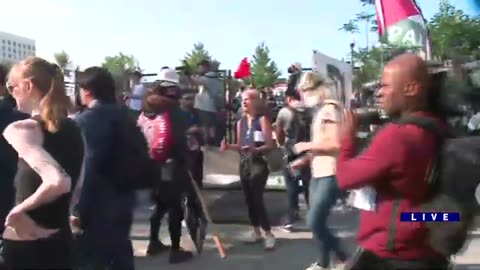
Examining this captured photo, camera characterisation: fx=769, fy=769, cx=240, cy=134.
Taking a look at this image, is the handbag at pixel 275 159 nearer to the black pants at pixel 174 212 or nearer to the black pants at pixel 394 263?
the black pants at pixel 174 212

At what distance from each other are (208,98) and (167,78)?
5.22 meters

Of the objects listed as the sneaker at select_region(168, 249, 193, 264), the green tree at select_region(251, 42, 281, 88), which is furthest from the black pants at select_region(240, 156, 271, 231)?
the green tree at select_region(251, 42, 281, 88)

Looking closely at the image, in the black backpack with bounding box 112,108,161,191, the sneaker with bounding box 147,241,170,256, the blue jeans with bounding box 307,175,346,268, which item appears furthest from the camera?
the sneaker with bounding box 147,241,170,256

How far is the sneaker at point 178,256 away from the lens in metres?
6.89

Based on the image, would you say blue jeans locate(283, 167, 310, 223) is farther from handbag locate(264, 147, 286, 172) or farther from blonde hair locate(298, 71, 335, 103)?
blonde hair locate(298, 71, 335, 103)

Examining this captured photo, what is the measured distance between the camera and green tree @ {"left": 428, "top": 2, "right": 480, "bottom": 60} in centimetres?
1104

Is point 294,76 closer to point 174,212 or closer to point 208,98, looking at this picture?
point 208,98

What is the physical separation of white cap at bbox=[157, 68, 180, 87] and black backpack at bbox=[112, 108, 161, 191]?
233 cm

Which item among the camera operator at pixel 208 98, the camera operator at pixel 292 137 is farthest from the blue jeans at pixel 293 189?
the camera operator at pixel 208 98

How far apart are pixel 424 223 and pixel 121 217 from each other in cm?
193

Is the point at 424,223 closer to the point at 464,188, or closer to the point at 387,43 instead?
the point at 464,188

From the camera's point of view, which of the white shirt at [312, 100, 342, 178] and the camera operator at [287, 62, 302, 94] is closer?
the white shirt at [312, 100, 342, 178]

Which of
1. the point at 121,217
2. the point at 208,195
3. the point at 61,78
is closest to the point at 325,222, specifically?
the point at 121,217

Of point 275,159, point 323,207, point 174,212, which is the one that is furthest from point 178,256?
point 323,207
